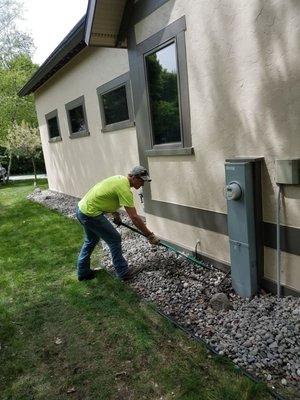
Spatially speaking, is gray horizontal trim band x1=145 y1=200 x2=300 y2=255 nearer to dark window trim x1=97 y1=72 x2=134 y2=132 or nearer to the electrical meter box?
the electrical meter box

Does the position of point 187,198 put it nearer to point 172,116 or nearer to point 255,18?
point 172,116

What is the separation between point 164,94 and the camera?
5.06m

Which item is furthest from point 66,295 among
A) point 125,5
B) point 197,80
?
point 125,5

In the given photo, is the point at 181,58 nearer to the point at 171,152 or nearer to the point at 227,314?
the point at 171,152

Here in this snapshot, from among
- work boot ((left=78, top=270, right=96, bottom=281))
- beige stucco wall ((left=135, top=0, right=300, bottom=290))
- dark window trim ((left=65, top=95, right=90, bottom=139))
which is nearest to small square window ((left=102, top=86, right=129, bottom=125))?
dark window trim ((left=65, top=95, right=90, bottom=139))

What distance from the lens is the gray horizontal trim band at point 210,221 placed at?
11.4ft

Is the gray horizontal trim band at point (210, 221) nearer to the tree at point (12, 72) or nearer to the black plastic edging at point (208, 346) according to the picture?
the black plastic edging at point (208, 346)

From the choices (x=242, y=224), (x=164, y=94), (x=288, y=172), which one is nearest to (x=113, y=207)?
(x=242, y=224)

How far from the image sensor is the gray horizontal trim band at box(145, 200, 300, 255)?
3.47 meters

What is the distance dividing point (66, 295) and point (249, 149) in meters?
3.01

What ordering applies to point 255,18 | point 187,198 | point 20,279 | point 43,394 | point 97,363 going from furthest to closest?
point 20,279 → point 187,198 → point 255,18 → point 97,363 → point 43,394

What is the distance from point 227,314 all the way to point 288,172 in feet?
5.25

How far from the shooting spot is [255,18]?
3379 mm

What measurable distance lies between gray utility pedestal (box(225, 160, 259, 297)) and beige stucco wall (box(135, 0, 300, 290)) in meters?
0.17
